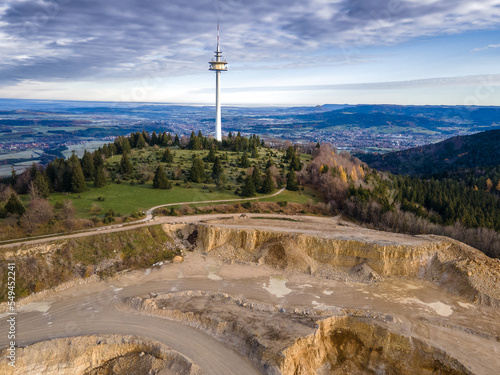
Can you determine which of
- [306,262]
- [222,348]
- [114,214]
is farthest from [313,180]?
[222,348]

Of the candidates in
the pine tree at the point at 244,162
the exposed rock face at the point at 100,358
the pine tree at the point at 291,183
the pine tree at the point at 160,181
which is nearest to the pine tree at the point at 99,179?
the pine tree at the point at 160,181

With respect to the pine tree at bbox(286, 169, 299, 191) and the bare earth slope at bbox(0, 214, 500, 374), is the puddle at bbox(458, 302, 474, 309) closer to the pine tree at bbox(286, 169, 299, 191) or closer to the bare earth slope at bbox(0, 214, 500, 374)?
the bare earth slope at bbox(0, 214, 500, 374)

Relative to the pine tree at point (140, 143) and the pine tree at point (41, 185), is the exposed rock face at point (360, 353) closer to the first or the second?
the pine tree at point (41, 185)

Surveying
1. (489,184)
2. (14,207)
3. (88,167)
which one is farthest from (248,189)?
(489,184)

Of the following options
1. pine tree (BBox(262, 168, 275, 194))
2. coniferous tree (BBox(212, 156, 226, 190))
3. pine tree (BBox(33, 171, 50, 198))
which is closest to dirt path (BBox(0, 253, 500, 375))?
coniferous tree (BBox(212, 156, 226, 190))

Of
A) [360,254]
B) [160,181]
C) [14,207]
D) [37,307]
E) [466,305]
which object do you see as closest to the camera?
[37,307]

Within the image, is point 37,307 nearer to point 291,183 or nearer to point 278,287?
point 278,287
